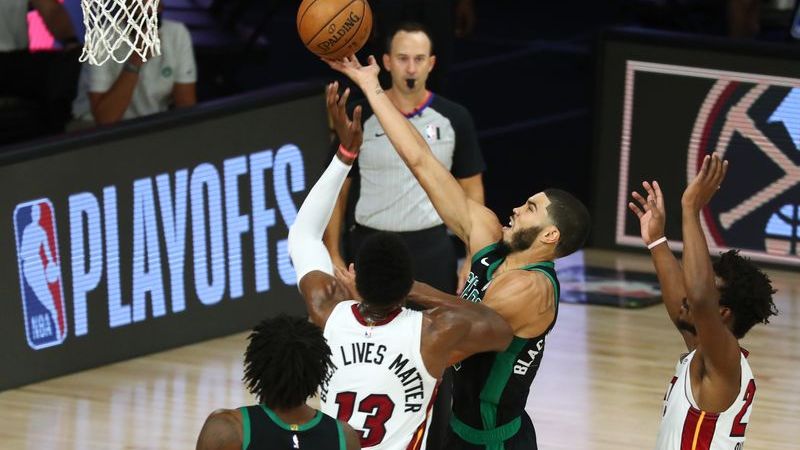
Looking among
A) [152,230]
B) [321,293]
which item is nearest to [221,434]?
[321,293]

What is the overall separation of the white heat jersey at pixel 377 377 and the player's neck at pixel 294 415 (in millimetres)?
579

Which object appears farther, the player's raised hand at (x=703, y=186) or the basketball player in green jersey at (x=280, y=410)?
the player's raised hand at (x=703, y=186)

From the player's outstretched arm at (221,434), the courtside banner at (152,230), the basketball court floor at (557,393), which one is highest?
the player's outstretched arm at (221,434)

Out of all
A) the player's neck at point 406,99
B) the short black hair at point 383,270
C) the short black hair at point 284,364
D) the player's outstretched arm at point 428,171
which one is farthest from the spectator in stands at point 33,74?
the short black hair at point 284,364

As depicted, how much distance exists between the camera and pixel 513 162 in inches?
562

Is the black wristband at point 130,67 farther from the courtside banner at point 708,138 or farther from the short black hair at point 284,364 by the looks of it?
the short black hair at point 284,364

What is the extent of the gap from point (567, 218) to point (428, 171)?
0.67 m

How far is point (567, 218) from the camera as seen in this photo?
6.10m

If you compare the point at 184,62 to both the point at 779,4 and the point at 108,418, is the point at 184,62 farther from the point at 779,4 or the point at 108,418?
the point at 779,4

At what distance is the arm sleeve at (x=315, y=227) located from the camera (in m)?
5.78

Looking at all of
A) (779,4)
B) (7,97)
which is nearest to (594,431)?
(7,97)

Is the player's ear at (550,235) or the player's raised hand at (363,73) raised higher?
the player's raised hand at (363,73)

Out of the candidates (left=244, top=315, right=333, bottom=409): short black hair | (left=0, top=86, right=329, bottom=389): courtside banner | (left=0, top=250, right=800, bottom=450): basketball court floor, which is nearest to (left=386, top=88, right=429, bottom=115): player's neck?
(left=0, top=250, right=800, bottom=450): basketball court floor

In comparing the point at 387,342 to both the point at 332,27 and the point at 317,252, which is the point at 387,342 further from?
the point at 332,27
